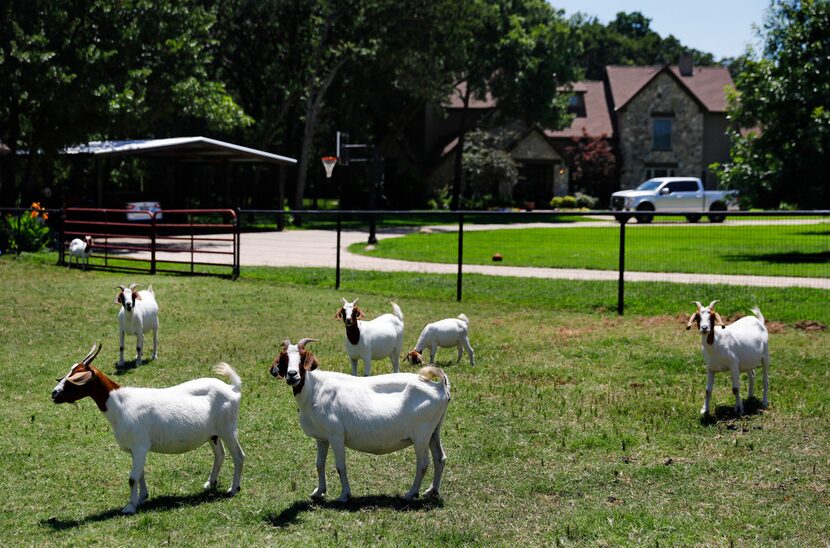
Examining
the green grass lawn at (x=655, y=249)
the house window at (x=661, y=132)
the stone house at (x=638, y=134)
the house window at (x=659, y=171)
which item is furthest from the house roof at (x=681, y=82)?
the green grass lawn at (x=655, y=249)

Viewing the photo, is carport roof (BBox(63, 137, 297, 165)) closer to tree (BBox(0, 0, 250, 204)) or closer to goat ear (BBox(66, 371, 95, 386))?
tree (BBox(0, 0, 250, 204))

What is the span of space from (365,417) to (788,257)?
783 inches

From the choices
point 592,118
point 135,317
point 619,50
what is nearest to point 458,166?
point 592,118

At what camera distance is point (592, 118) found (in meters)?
65.7

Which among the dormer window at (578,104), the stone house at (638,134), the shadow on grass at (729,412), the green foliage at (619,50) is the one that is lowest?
the shadow on grass at (729,412)

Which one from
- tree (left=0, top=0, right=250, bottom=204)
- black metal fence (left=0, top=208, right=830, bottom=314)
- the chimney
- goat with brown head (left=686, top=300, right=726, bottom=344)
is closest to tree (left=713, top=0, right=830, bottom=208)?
black metal fence (left=0, top=208, right=830, bottom=314)

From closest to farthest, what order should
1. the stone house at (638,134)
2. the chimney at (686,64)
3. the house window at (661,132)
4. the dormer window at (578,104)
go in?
the stone house at (638,134) → the house window at (661,132) → the dormer window at (578,104) → the chimney at (686,64)

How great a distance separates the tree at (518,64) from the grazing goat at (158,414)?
47023mm

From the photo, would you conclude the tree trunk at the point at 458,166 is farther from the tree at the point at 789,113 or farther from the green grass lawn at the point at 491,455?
the green grass lawn at the point at 491,455

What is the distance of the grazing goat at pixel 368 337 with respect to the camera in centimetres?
995

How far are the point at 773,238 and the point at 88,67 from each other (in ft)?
68.7

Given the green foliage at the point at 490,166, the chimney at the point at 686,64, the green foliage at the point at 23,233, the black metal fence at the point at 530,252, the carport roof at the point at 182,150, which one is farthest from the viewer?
the chimney at the point at 686,64

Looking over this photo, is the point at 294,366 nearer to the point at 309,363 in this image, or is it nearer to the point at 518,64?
the point at 309,363

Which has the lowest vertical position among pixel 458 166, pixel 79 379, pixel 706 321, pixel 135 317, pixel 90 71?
pixel 135 317
